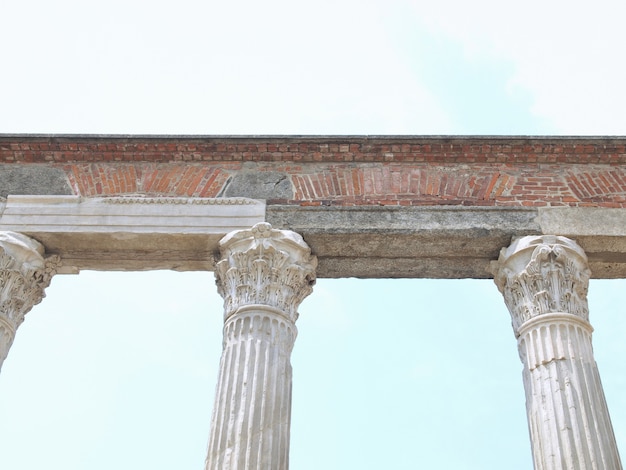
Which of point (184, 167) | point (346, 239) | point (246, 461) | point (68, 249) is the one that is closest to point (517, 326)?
point (346, 239)

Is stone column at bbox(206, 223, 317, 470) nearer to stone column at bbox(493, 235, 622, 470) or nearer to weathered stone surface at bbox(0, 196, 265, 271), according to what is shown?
weathered stone surface at bbox(0, 196, 265, 271)

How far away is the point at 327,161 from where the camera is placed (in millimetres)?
11992

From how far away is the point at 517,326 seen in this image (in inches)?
405

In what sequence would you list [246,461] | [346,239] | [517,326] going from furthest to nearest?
[346,239]
[517,326]
[246,461]

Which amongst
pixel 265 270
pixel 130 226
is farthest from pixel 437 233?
pixel 130 226

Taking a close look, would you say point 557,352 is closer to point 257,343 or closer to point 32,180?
point 257,343

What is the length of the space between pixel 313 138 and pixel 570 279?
3649 mm

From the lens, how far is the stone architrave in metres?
10.4

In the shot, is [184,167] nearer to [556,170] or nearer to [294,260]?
[294,260]

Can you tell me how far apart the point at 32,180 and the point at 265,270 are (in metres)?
3.48

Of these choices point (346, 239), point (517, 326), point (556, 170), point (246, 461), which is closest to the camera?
point (246, 461)

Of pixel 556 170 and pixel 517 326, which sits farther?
pixel 556 170

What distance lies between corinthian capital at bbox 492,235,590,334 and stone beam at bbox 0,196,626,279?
1.08 ft

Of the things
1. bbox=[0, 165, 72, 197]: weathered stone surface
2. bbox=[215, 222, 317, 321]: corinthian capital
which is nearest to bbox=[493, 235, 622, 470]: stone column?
bbox=[215, 222, 317, 321]: corinthian capital
